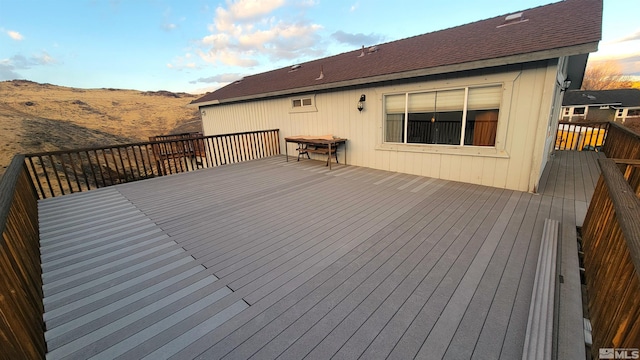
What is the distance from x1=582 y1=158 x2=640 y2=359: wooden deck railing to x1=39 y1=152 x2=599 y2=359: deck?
0.18 meters

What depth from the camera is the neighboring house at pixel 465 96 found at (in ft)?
12.6

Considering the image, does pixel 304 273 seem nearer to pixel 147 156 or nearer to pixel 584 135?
pixel 147 156

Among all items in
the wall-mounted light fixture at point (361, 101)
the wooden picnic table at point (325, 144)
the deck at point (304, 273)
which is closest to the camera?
the deck at point (304, 273)

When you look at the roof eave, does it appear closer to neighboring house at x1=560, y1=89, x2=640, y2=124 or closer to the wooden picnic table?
the wooden picnic table

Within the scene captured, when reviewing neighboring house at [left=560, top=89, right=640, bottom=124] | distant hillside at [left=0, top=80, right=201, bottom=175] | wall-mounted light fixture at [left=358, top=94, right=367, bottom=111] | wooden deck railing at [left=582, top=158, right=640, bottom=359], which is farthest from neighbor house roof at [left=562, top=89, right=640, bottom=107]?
distant hillside at [left=0, top=80, right=201, bottom=175]

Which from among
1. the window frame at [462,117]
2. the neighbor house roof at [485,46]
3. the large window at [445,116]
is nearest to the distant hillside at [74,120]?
the neighbor house roof at [485,46]

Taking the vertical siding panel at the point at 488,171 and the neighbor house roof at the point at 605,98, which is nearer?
the vertical siding panel at the point at 488,171

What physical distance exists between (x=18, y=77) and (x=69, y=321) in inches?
2294

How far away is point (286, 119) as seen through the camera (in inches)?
319

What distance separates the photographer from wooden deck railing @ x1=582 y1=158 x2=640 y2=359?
1152 mm

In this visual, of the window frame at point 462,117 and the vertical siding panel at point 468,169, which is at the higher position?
the window frame at point 462,117

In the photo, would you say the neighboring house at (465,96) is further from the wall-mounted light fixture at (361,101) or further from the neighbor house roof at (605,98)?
the neighbor house roof at (605,98)

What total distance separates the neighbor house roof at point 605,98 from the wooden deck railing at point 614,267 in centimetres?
3111

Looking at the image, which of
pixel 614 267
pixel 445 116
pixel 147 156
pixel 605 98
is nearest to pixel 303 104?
pixel 445 116
